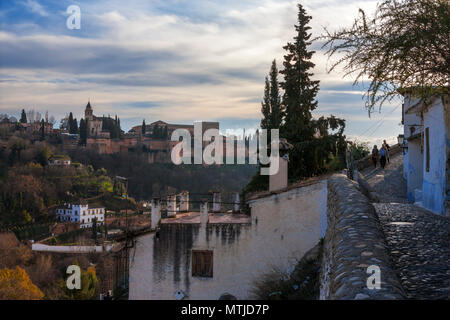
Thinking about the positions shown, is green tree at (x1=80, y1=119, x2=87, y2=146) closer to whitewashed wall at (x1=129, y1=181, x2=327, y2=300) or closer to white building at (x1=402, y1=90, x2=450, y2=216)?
whitewashed wall at (x1=129, y1=181, x2=327, y2=300)

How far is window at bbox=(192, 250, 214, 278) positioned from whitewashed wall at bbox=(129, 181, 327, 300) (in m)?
0.15

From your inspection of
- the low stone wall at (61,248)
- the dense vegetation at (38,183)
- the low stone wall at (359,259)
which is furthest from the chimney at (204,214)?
the dense vegetation at (38,183)

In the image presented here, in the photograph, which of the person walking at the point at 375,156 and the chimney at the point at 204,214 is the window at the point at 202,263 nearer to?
the chimney at the point at 204,214

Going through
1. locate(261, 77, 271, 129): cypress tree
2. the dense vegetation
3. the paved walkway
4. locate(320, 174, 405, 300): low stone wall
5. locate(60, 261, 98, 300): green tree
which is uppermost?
locate(261, 77, 271, 129): cypress tree

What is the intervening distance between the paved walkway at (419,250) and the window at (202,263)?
7.21 metres

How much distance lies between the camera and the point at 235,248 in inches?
587

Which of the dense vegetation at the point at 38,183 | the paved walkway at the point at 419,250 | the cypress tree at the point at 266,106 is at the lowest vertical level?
the dense vegetation at the point at 38,183

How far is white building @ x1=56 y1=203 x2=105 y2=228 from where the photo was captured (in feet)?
246

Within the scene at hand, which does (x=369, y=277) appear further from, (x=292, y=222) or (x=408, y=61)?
(x=292, y=222)

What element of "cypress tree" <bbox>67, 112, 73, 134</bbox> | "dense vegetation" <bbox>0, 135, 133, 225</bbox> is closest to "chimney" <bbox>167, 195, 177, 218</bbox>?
"dense vegetation" <bbox>0, 135, 133, 225</bbox>

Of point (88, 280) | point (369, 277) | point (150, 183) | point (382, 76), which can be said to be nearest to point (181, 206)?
point (382, 76)

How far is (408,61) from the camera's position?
21.1ft

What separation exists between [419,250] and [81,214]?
76.1 m

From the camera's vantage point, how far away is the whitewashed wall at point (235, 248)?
1462 centimetres
